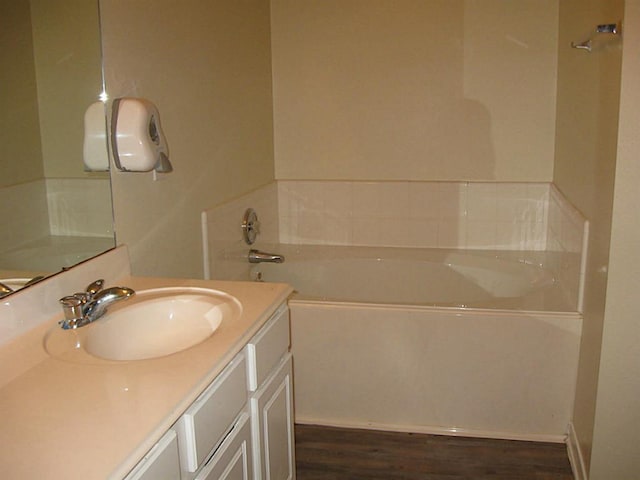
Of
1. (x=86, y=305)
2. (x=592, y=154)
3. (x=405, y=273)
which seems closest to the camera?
(x=86, y=305)

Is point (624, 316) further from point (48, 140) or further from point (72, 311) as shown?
point (48, 140)

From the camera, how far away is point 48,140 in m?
1.71

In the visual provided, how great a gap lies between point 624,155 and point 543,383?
105 cm

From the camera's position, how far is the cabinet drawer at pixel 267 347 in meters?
1.65

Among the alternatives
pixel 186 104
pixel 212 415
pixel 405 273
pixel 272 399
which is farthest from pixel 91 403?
pixel 405 273

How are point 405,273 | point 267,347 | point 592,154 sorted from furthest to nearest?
1. point 405,273
2. point 592,154
3. point 267,347

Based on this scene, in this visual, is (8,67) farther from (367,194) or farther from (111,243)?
(367,194)

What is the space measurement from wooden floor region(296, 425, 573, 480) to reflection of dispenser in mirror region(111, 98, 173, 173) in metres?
1.34

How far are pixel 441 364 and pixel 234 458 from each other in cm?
136

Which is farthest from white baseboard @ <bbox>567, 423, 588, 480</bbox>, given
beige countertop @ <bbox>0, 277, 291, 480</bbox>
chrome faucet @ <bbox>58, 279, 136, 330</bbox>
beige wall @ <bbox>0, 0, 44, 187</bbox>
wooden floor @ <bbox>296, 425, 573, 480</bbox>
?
beige wall @ <bbox>0, 0, 44, 187</bbox>

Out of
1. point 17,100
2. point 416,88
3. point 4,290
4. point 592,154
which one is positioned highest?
point 416,88

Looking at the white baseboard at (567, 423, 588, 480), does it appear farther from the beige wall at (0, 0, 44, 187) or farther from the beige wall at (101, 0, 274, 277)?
the beige wall at (0, 0, 44, 187)

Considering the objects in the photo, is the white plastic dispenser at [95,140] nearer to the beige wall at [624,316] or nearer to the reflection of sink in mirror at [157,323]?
the reflection of sink in mirror at [157,323]

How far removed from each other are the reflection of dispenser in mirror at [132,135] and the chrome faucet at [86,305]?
48cm
